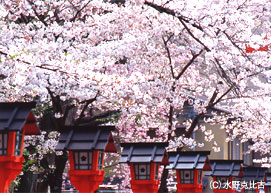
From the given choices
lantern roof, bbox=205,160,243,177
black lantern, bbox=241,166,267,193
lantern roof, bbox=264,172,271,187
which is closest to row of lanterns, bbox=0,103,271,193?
lantern roof, bbox=205,160,243,177

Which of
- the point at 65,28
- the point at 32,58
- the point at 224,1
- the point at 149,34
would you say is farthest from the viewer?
the point at 149,34

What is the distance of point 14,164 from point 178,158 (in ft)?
18.1

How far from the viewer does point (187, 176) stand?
470 inches

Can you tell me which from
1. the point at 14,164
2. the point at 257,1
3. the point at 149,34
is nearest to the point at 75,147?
the point at 14,164

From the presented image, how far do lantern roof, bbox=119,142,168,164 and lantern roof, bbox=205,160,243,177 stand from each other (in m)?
4.70

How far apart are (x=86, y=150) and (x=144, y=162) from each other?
1891 millimetres

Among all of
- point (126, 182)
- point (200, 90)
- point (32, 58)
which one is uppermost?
point (200, 90)

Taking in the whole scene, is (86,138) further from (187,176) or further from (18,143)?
(187,176)

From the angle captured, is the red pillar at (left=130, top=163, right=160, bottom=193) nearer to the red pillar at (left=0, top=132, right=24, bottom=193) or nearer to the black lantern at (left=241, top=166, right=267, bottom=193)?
the red pillar at (left=0, top=132, right=24, bottom=193)

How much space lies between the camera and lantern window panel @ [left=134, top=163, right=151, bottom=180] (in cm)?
992

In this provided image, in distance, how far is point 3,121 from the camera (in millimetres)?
7051

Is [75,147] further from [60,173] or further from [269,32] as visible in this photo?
[269,32]

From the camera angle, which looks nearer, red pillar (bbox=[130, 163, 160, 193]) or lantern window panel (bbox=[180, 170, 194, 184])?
red pillar (bbox=[130, 163, 160, 193])

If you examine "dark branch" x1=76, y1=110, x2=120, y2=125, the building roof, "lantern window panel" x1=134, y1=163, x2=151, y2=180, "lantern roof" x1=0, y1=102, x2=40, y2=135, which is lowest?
"lantern window panel" x1=134, y1=163, x2=151, y2=180
